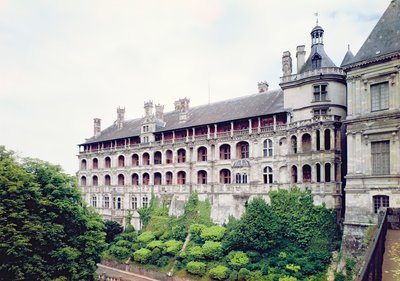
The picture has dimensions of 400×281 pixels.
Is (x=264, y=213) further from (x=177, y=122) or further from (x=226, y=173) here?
(x=177, y=122)

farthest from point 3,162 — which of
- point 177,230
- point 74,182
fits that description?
point 177,230

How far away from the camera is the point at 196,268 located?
115 ft

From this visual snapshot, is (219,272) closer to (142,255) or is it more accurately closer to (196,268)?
(196,268)

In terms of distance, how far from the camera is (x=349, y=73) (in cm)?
3025

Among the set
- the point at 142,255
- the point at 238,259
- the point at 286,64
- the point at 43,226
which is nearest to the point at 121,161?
the point at 142,255

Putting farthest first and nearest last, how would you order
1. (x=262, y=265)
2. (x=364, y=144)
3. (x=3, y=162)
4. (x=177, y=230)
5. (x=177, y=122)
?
1. (x=177, y=122)
2. (x=177, y=230)
3. (x=262, y=265)
4. (x=364, y=144)
5. (x=3, y=162)

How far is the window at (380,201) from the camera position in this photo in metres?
27.6

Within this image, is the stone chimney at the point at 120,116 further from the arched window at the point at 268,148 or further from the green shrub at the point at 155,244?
the arched window at the point at 268,148

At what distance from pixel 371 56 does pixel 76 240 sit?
2701cm

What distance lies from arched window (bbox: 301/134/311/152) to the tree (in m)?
20.7

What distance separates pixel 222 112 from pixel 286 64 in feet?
35.0

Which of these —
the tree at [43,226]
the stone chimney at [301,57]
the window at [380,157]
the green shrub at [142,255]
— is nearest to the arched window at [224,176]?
the green shrub at [142,255]

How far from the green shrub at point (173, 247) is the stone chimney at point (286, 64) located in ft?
70.8

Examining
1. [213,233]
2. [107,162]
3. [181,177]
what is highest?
[107,162]
